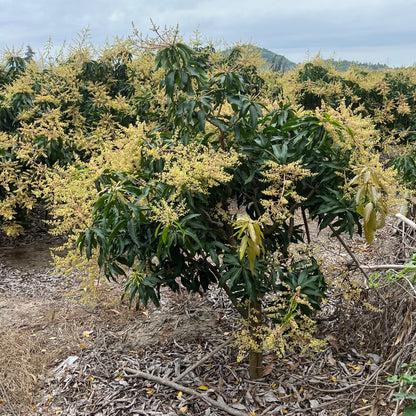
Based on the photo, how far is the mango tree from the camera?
1.96 meters

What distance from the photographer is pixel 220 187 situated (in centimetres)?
236

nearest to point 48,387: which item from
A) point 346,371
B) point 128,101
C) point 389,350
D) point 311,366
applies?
point 311,366

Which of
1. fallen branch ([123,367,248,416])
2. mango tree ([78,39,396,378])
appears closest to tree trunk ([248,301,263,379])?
mango tree ([78,39,396,378])

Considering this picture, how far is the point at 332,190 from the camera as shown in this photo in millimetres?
2100

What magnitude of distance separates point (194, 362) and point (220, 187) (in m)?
1.40

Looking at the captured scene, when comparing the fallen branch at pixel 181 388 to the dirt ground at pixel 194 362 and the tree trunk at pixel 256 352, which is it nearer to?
the dirt ground at pixel 194 362

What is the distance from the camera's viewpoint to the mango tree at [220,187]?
1.96 m

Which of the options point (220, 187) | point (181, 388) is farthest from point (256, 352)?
point (220, 187)

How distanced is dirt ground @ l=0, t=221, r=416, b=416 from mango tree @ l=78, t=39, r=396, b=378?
396 millimetres

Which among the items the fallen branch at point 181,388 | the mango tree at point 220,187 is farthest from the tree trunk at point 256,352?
the fallen branch at point 181,388

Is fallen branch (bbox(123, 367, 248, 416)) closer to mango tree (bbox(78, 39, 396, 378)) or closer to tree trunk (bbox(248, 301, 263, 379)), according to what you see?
tree trunk (bbox(248, 301, 263, 379))

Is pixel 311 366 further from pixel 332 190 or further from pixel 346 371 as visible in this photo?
pixel 332 190

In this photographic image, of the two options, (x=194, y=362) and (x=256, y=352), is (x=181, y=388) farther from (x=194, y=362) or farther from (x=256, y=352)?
(x=256, y=352)

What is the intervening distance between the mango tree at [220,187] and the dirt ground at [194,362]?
396mm
